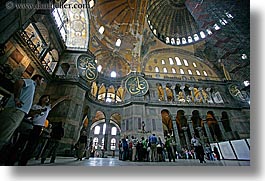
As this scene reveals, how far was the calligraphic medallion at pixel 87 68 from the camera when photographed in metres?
7.20

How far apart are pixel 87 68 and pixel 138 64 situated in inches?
212

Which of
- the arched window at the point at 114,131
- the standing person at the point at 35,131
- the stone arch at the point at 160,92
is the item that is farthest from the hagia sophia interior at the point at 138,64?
the arched window at the point at 114,131

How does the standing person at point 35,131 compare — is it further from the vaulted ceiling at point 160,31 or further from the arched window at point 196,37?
the arched window at point 196,37

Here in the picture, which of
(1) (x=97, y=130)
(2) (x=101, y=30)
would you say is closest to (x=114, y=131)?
(1) (x=97, y=130)

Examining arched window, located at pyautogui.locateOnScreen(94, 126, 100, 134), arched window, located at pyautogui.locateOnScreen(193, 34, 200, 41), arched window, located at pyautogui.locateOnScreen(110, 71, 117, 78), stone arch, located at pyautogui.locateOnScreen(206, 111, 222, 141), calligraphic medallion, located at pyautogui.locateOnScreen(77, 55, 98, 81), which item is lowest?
stone arch, located at pyautogui.locateOnScreen(206, 111, 222, 141)

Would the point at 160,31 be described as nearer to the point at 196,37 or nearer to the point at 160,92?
the point at 196,37

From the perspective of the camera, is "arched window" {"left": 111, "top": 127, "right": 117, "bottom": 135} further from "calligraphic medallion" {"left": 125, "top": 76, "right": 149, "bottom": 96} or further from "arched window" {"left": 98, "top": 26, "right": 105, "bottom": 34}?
"arched window" {"left": 98, "top": 26, "right": 105, "bottom": 34}

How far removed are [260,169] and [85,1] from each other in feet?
31.0

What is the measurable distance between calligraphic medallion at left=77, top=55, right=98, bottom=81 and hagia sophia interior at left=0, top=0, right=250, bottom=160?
51 millimetres

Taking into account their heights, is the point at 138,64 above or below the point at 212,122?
above

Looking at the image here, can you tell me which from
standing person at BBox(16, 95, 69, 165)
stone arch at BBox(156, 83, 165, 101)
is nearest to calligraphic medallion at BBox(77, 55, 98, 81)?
standing person at BBox(16, 95, 69, 165)

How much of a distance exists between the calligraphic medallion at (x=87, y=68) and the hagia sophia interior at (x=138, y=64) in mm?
51

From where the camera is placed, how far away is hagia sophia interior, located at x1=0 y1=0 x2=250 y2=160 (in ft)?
14.7

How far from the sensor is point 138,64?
11.9 meters
